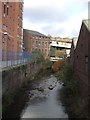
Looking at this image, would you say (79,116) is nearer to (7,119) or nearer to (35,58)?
(7,119)

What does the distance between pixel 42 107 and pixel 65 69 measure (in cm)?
1087

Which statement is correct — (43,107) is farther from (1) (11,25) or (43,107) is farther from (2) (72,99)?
(1) (11,25)

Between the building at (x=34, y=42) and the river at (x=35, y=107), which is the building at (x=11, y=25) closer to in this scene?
the river at (x=35, y=107)

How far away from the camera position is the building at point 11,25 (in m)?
43.8

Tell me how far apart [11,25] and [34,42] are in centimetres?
3182

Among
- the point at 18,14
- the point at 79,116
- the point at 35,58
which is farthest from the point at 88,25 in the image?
the point at 35,58

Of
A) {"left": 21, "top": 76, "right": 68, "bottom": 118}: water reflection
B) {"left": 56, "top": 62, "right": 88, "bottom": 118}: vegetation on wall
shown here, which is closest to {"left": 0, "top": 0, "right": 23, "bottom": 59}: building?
{"left": 56, "top": 62, "right": 88, "bottom": 118}: vegetation on wall

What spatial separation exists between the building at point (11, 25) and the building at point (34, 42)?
21.9m

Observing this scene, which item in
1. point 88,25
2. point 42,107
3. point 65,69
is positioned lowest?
point 42,107

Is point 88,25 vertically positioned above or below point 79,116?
above

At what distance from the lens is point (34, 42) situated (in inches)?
3265

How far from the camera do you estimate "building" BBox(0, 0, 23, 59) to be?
43.8 metres

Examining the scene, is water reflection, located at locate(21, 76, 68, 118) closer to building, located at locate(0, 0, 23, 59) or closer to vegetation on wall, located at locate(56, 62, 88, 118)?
vegetation on wall, located at locate(56, 62, 88, 118)

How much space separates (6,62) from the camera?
28922 millimetres
